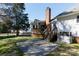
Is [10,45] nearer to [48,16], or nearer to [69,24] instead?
[48,16]

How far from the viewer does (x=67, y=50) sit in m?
4.36

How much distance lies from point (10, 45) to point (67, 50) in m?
1.05

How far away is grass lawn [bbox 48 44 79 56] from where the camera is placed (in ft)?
14.2

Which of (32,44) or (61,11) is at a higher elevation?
(61,11)

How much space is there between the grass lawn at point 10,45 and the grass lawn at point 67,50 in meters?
0.51

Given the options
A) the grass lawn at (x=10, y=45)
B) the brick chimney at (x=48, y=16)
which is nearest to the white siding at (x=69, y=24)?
the brick chimney at (x=48, y=16)

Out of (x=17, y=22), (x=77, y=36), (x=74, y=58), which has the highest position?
(x=17, y=22)

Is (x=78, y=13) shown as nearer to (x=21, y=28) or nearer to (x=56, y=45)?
(x=56, y=45)

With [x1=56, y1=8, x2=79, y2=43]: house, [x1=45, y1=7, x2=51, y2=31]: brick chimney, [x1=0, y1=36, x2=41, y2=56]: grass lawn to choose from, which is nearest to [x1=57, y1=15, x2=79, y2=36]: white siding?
[x1=56, y1=8, x2=79, y2=43]: house

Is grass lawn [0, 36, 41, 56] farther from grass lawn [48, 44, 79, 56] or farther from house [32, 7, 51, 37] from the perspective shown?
grass lawn [48, 44, 79, 56]

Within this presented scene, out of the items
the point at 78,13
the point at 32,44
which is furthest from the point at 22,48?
the point at 78,13

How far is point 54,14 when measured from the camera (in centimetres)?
439

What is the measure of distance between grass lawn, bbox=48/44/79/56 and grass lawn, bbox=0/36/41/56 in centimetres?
51

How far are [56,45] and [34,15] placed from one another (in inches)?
27.0
